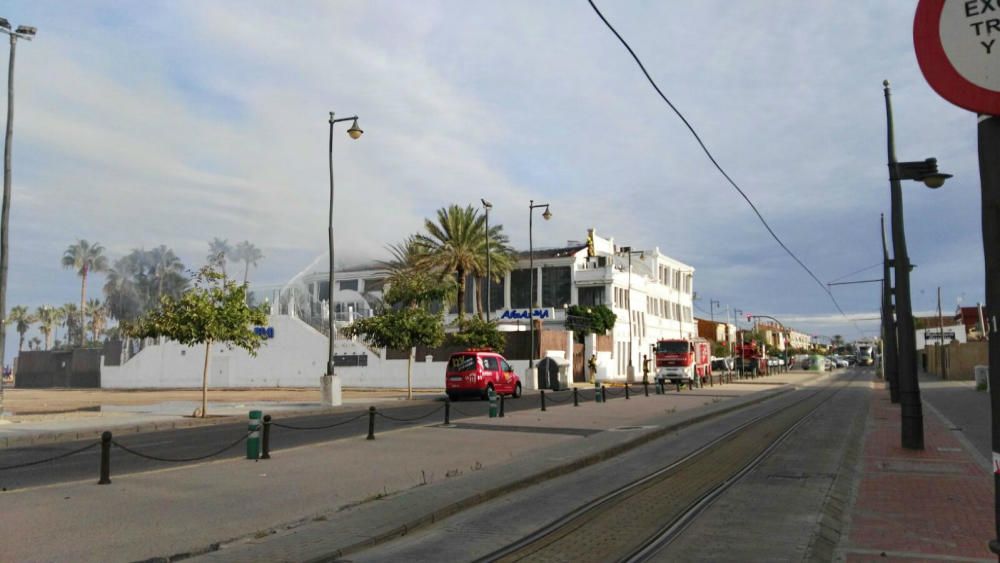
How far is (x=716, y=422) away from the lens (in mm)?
22438

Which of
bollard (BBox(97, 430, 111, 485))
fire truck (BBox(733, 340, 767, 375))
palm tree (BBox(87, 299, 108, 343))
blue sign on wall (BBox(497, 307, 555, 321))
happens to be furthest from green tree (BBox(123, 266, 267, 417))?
palm tree (BBox(87, 299, 108, 343))

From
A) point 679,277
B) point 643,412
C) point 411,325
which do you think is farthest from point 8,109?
point 679,277

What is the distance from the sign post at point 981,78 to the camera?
12.9ft

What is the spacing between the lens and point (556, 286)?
223 feet

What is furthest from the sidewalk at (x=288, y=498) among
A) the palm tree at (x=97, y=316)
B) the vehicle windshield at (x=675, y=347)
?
the palm tree at (x=97, y=316)

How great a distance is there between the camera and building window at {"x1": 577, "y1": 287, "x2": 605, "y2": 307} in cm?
6500

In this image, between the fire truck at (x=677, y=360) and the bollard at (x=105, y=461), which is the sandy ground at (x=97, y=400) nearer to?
the bollard at (x=105, y=461)

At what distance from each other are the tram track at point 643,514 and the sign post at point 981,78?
12.3 feet

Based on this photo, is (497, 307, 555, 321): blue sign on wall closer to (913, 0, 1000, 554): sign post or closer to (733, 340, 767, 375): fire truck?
(733, 340, 767, 375): fire truck

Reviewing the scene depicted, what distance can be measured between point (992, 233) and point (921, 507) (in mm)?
6028

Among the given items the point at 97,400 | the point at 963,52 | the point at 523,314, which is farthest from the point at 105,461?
the point at 523,314

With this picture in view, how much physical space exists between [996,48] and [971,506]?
6930 millimetres

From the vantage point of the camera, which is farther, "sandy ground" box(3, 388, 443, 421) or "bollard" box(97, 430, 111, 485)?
"sandy ground" box(3, 388, 443, 421)

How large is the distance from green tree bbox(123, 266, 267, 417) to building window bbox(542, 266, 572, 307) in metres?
45.1
